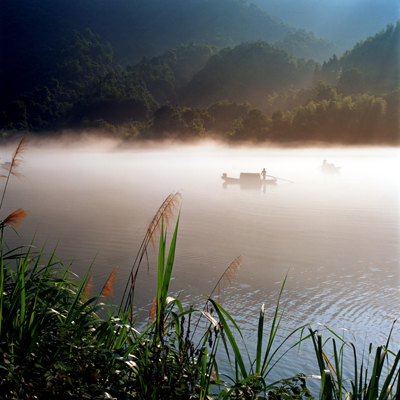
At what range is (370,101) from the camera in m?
32.6

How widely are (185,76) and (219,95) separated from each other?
504 centimetres

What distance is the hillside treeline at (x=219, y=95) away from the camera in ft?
103

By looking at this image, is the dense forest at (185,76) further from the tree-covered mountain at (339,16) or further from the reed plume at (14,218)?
the reed plume at (14,218)

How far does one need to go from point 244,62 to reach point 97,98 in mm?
20456

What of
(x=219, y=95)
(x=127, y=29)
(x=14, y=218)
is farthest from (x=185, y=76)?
Result: (x=14, y=218)

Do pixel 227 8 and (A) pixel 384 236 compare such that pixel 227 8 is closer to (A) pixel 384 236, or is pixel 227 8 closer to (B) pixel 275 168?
(B) pixel 275 168

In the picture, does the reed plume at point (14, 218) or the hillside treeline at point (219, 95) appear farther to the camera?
the hillside treeline at point (219, 95)

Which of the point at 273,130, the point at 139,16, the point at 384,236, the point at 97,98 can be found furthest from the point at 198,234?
the point at 139,16

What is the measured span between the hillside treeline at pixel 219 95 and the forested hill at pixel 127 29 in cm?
124

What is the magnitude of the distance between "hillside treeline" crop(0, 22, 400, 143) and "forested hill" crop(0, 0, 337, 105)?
1.24 m

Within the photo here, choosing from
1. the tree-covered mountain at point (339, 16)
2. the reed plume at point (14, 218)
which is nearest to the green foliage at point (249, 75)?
the tree-covered mountain at point (339, 16)

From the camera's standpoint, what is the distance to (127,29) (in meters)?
52.1

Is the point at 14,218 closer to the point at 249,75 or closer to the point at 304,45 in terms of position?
the point at 249,75

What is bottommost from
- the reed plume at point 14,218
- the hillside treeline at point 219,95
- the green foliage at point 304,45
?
the reed plume at point 14,218
